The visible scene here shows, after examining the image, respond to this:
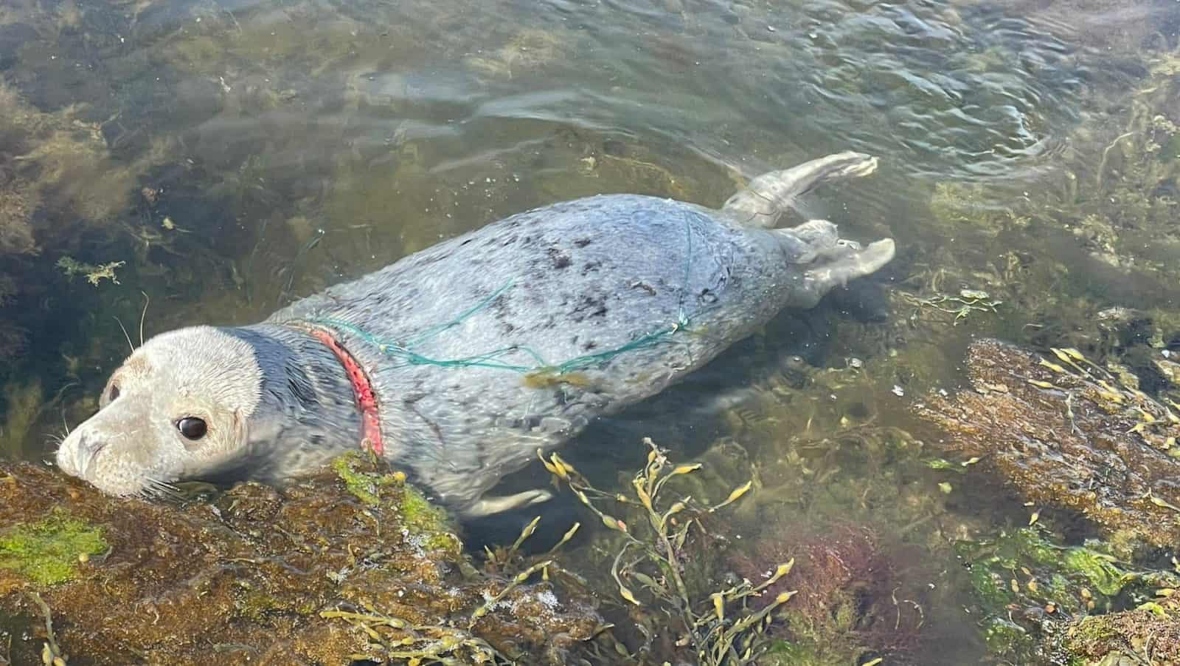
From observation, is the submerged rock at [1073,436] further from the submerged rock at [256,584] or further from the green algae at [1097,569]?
the submerged rock at [256,584]

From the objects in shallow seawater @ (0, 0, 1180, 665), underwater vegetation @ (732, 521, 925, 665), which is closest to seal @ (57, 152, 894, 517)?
shallow seawater @ (0, 0, 1180, 665)

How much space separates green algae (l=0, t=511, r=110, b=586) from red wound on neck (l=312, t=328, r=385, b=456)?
97 centimetres

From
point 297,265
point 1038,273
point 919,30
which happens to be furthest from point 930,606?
point 919,30

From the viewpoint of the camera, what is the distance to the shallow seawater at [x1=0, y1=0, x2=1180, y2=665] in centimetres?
436

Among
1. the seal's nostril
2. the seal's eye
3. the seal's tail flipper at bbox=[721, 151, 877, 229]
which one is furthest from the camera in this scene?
the seal's tail flipper at bbox=[721, 151, 877, 229]

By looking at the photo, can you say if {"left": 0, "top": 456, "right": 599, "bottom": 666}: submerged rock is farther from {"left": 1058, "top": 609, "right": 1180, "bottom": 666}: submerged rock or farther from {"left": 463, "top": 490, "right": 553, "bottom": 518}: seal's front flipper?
{"left": 1058, "top": 609, "right": 1180, "bottom": 666}: submerged rock

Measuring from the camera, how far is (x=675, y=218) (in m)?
4.09

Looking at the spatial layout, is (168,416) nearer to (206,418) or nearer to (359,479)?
(206,418)

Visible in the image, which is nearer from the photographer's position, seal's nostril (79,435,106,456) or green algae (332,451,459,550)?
seal's nostril (79,435,106,456)

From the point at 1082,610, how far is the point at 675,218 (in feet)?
7.93

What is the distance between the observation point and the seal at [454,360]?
314 cm

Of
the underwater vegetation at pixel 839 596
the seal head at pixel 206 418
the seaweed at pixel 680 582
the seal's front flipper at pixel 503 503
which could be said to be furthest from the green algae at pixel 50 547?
the underwater vegetation at pixel 839 596

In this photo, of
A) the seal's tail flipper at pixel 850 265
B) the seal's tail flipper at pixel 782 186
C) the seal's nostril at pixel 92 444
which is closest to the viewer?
the seal's nostril at pixel 92 444

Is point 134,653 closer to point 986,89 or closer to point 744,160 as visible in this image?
point 744,160
